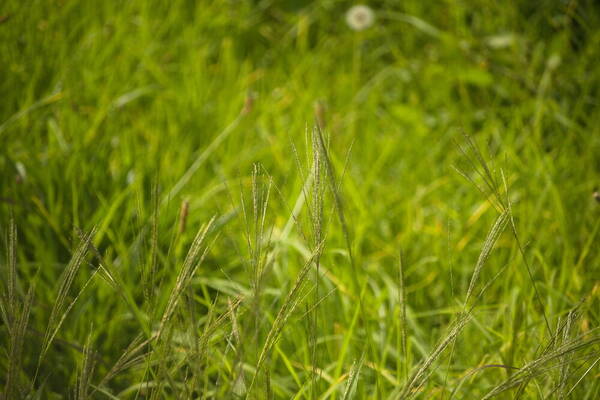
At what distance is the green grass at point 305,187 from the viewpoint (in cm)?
87

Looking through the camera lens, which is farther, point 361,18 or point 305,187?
point 361,18

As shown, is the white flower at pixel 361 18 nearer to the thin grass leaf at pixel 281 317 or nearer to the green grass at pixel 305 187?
the green grass at pixel 305 187

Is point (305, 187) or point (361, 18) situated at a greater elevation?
point (305, 187)

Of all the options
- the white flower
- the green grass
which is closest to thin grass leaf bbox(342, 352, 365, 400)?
the green grass

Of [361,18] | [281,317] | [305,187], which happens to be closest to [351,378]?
[281,317]

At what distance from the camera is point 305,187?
2.17 feet

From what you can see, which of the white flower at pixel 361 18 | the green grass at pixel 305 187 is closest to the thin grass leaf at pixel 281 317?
the green grass at pixel 305 187

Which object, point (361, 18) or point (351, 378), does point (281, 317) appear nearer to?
point (351, 378)

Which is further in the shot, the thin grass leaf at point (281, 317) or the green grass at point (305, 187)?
the green grass at point (305, 187)

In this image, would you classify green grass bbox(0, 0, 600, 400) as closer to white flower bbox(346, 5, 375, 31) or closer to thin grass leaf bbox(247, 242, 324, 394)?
thin grass leaf bbox(247, 242, 324, 394)

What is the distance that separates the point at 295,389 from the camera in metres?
1.05

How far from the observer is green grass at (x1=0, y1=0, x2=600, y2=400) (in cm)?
87

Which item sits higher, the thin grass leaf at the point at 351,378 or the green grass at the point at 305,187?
the thin grass leaf at the point at 351,378

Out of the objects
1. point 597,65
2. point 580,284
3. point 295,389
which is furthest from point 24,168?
point 597,65
